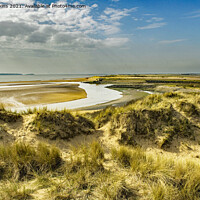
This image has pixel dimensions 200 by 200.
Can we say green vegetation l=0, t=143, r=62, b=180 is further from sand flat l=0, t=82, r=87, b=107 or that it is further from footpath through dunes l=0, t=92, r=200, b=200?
sand flat l=0, t=82, r=87, b=107

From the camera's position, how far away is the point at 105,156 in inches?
216

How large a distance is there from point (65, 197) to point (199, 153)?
629 centimetres

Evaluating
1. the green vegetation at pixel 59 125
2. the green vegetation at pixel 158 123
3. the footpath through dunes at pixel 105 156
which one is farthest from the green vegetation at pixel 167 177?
the green vegetation at pixel 59 125

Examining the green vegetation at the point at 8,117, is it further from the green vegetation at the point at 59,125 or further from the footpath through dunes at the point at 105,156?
the green vegetation at the point at 59,125

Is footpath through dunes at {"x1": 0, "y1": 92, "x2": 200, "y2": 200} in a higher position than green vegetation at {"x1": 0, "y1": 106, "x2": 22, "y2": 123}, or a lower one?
lower

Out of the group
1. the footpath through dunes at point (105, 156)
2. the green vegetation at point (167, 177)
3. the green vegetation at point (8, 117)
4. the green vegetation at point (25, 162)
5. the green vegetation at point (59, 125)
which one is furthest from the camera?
the green vegetation at point (8, 117)

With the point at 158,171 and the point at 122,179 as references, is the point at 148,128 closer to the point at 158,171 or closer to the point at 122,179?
the point at 158,171

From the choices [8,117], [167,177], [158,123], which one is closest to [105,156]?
[167,177]

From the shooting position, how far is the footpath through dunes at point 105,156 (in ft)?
11.1

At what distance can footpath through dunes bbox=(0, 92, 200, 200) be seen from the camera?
3.39 metres

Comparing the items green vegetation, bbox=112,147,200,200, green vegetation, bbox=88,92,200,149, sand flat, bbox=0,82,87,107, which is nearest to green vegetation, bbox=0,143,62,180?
green vegetation, bbox=112,147,200,200

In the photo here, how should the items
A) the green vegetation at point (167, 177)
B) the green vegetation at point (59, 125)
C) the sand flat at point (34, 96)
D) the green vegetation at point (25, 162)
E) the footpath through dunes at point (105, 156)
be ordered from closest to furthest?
the green vegetation at point (167, 177)
the footpath through dunes at point (105, 156)
the green vegetation at point (25, 162)
the green vegetation at point (59, 125)
the sand flat at point (34, 96)

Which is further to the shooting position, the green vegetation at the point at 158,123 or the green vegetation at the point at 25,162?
the green vegetation at the point at 158,123

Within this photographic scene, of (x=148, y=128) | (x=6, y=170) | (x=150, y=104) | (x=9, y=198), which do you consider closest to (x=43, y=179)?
(x=9, y=198)
